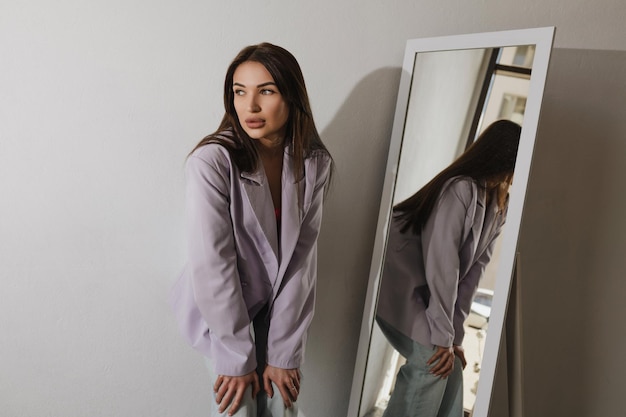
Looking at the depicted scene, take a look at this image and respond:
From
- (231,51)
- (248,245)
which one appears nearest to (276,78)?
(231,51)

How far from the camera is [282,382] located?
4.06ft

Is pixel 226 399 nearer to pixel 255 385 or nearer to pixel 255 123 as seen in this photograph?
pixel 255 385

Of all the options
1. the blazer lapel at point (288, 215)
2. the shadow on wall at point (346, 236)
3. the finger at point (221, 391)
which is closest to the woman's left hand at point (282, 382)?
the finger at point (221, 391)

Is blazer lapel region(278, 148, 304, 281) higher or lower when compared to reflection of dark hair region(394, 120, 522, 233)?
lower

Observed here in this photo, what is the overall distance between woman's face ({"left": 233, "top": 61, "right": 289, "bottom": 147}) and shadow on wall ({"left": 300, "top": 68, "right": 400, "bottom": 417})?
32cm

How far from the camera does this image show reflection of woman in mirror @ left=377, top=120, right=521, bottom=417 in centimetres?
133

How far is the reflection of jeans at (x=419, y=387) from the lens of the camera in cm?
140

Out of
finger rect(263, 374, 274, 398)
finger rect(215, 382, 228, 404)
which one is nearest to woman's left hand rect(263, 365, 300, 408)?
finger rect(263, 374, 274, 398)

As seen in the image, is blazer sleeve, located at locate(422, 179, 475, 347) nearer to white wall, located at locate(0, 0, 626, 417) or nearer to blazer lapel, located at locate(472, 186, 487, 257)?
blazer lapel, located at locate(472, 186, 487, 257)

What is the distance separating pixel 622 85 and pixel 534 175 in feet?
1.14

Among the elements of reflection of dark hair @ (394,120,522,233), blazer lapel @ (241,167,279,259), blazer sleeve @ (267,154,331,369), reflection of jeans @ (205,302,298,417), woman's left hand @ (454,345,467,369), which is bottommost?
reflection of jeans @ (205,302,298,417)

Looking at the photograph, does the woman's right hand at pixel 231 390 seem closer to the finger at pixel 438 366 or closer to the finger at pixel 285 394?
the finger at pixel 285 394

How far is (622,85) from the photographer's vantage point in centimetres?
154

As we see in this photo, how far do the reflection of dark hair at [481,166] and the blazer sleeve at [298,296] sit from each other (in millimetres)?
286
